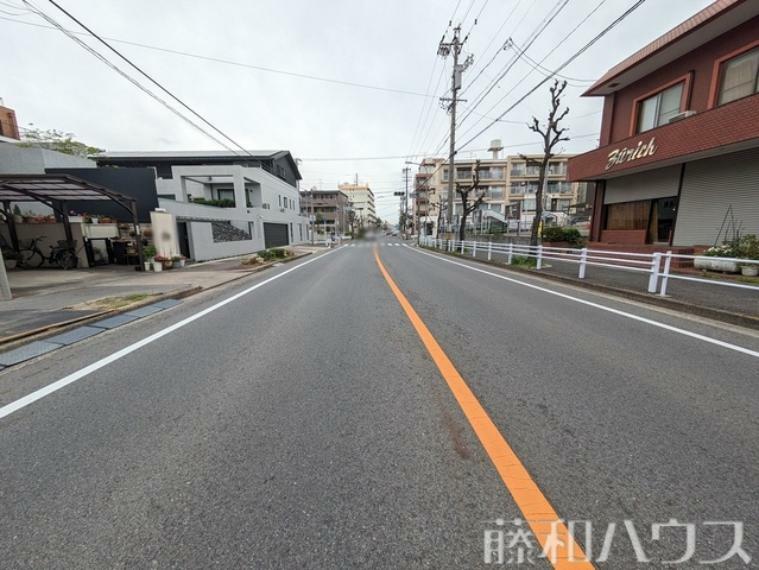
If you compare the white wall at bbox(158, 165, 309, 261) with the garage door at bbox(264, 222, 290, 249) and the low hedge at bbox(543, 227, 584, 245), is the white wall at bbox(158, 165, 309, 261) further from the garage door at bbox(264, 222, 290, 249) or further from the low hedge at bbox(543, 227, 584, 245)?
the low hedge at bbox(543, 227, 584, 245)

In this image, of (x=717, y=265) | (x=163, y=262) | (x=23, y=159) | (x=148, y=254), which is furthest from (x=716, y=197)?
(x=23, y=159)

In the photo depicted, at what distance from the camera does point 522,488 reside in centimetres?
176

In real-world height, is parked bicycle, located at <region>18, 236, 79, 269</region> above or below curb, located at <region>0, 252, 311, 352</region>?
above

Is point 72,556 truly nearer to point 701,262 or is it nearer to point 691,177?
point 701,262

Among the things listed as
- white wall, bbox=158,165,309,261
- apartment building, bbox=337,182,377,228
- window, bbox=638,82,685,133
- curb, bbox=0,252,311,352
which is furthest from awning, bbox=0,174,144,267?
apartment building, bbox=337,182,377,228

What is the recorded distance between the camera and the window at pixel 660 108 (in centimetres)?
1234

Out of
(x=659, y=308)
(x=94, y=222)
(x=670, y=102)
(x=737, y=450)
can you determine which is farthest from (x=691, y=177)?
(x=94, y=222)

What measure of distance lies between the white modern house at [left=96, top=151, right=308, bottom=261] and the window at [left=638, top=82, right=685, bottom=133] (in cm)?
2074

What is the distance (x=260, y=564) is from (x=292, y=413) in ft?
3.92

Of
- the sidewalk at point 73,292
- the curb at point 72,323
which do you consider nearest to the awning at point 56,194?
the sidewalk at point 73,292

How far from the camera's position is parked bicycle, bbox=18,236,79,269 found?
13.0m

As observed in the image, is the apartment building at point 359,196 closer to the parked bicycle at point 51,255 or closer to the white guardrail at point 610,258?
the white guardrail at point 610,258

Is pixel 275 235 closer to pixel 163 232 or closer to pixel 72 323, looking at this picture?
pixel 163 232

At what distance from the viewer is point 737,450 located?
6.72ft
